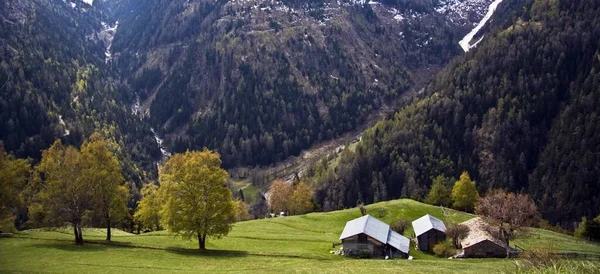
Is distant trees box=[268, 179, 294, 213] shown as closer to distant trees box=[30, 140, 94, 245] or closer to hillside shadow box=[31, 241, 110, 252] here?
hillside shadow box=[31, 241, 110, 252]

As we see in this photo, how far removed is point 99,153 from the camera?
6888 cm

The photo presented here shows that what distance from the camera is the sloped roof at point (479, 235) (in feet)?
273

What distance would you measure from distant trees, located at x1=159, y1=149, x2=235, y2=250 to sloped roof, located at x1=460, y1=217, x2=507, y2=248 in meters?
44.3

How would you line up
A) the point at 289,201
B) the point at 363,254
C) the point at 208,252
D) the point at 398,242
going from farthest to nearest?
the point at 289,201 < the point at 398,242 < the point at 363,254 < the point at 208,252

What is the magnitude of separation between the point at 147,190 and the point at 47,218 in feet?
92.5

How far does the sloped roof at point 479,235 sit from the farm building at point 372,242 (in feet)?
36.7

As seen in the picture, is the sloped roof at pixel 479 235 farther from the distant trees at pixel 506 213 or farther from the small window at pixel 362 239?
the small window at pixel 362 239

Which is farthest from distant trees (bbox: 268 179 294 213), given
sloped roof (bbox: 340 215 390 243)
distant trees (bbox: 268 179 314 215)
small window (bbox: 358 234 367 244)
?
small window (bbox: 358 234 367 244)

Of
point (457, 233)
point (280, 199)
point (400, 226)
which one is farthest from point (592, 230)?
point (280, 199)

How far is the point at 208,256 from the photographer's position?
62469mm

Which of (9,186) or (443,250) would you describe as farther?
(443,250)

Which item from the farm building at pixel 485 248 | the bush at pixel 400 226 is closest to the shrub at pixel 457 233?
the farm building at pixel 485 248

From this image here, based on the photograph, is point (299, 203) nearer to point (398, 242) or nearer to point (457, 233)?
point (398, 242)

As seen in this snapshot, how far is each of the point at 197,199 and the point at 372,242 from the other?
31.4m
